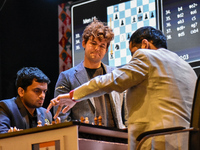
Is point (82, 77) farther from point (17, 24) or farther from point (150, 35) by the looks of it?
point (17, 24)

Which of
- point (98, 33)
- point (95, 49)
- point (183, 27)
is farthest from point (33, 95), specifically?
point (183, 27)

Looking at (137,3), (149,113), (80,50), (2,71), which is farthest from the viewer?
(2,71)

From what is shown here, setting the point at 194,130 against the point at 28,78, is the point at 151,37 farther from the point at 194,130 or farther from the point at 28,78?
the point at 28,78

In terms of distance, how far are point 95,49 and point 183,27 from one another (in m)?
1.42

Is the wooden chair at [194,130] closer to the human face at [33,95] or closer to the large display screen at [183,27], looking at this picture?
the human face at [33,95]

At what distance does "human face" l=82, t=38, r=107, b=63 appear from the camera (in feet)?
11.8

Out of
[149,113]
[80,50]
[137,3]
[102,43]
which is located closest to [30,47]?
[80,50]

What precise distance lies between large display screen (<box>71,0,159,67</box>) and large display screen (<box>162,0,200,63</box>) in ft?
0.53

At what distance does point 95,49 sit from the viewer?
359cm

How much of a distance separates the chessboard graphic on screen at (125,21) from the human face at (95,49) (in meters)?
1.25

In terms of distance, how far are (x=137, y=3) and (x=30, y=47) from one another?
181 cm

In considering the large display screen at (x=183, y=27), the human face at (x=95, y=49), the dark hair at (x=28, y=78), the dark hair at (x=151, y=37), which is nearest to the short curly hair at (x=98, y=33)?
the human face at (x=95, y=49)

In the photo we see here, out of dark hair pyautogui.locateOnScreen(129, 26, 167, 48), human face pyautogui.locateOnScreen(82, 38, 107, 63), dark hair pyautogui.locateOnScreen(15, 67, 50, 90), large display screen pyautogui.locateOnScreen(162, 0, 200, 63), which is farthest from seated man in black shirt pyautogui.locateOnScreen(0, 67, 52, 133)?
large display screen pyautogui.locateOnScreen(162, 0, 200, 63)

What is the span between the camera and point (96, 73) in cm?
365
